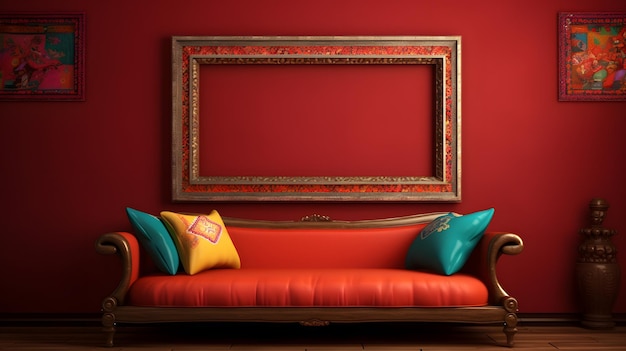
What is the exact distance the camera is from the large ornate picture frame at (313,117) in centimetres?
439

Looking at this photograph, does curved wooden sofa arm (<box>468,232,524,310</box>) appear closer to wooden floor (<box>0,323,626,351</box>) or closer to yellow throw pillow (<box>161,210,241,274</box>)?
wooden floor (<box>0,323,626,351</box>)

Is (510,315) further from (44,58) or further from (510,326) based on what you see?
A: (44,58)

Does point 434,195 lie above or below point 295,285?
above

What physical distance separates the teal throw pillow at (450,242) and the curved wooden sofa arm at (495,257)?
0.29 ft

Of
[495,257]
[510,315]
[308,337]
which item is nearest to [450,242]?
[495,257]

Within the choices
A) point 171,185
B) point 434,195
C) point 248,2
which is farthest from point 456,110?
point 171,185

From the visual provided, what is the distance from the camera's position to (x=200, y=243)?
376 cm

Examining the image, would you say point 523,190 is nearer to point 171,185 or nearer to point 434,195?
point 434,195

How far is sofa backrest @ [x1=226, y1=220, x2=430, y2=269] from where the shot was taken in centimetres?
418

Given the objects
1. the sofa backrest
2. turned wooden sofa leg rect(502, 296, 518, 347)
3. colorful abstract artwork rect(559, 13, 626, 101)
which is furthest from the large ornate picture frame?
turned wooden sofa leg rect(502, 296, 518, 347)

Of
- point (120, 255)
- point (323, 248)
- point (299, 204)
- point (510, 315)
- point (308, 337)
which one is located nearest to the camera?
point (510, 315)

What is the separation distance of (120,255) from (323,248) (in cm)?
125

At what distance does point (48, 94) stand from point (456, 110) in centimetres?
270

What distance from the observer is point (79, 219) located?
4414mm
